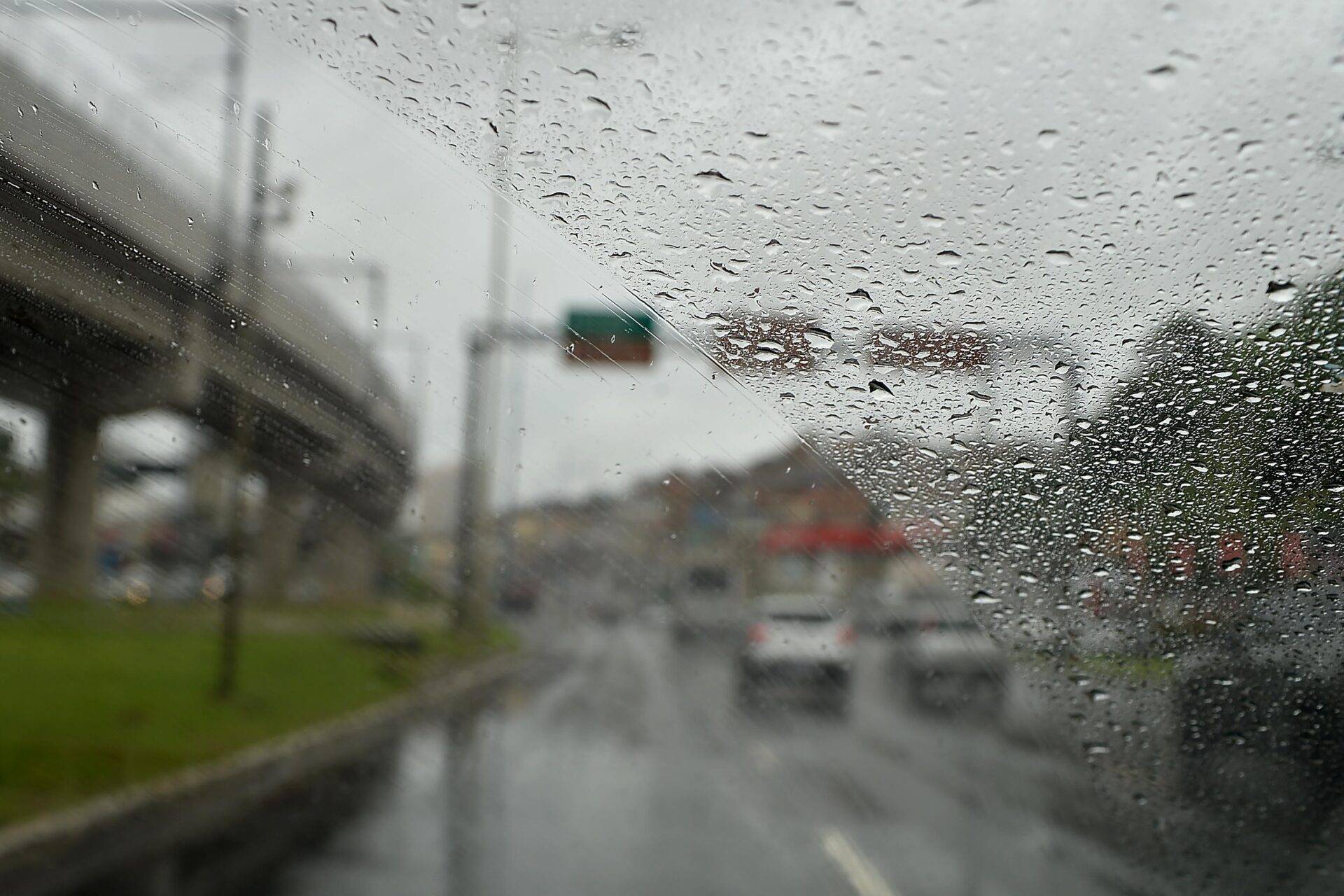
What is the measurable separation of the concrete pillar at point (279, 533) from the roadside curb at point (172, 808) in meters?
1.40

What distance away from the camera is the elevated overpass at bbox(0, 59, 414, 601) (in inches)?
115

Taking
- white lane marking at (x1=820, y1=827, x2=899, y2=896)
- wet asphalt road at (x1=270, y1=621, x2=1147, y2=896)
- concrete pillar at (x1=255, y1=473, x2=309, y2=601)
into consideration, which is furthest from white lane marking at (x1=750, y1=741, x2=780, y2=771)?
concrete pillar at (x1=255, y1=473, x2=309, y2=601)

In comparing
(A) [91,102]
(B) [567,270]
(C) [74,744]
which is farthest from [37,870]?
(B) [567,270]

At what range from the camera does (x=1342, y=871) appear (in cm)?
265

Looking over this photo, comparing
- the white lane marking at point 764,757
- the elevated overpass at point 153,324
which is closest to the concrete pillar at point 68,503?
the elevated overpass at point 153,324

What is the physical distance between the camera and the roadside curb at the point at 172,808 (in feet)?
20.3

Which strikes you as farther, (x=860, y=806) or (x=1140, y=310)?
(x=860, y=806)

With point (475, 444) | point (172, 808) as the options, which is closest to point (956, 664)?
point (475, 444)

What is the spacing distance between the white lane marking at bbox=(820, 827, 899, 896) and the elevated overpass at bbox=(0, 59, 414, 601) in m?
3.77

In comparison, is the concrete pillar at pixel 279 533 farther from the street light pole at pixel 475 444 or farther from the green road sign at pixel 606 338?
the green road sign at pixel 606 338

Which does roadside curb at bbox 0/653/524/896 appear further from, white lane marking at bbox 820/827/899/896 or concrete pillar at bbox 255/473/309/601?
white lane marking at bbox 820/827/899/896

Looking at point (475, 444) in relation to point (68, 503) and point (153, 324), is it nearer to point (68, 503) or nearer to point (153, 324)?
point (153, 324)

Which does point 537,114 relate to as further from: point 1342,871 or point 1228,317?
point 1342,871

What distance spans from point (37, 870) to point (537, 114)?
562cm
